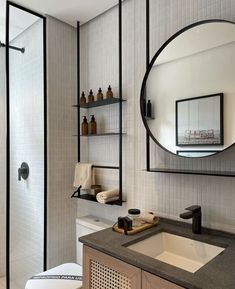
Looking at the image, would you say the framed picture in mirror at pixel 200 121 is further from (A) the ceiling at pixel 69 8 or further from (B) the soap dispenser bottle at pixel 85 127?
(A) the ceiling at pixel 69 8

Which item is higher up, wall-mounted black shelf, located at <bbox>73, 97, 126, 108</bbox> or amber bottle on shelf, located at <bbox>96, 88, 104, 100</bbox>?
amber bottle on shelf, located at <bbox>96, 88, 104, 100</bbox>

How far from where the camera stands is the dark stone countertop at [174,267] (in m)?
0.88

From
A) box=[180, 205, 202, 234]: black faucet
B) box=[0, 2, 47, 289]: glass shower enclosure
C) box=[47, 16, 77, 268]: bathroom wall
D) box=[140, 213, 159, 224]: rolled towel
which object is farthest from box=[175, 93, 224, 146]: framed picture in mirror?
box=[0, 2, 47, 289]: glass shower enclosure

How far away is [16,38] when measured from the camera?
216 centimetres

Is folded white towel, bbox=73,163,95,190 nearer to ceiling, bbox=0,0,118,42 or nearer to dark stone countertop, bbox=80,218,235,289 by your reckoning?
dark stone countertop, bbox=80,218,235,289

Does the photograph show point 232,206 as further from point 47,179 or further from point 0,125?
point 0,125

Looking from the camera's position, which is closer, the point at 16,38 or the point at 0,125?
the point at 16,38

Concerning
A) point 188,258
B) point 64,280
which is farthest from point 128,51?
point 64,280

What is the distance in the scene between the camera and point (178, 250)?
137cm

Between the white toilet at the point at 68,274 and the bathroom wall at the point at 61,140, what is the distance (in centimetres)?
18

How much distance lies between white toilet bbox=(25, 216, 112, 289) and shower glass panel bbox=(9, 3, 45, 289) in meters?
0.33

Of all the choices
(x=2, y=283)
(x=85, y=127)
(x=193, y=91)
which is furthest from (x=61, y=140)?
(x=2, y=283)

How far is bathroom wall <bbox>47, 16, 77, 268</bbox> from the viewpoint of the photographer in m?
1.99

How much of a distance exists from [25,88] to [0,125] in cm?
60
